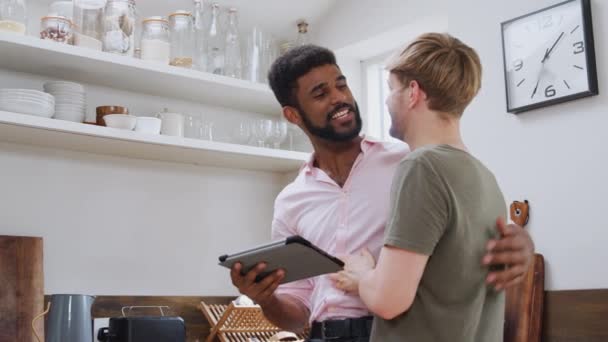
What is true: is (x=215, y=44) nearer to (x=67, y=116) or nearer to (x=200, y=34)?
(x=200, y=34)

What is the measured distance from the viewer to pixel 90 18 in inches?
107

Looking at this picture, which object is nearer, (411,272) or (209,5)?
(411,272)

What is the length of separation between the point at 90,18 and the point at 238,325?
131 cm

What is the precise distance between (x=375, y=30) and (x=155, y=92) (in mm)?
950

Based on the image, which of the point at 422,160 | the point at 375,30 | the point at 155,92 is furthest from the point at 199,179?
the point at 422,160

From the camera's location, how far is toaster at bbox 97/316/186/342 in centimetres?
248

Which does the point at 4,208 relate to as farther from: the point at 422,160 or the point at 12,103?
the point at 422,160

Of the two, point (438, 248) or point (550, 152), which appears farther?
point (550, 152)

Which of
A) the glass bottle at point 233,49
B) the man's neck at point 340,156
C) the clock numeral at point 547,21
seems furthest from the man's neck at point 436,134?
the glass bottle at point 233,49

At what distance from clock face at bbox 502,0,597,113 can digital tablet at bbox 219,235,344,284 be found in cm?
113

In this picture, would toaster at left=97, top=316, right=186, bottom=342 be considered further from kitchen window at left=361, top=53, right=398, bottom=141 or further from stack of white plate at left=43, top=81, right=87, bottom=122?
kitchen window at left=361, top=53, right=398, bottom=141

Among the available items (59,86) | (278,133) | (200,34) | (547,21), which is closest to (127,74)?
(59,86)

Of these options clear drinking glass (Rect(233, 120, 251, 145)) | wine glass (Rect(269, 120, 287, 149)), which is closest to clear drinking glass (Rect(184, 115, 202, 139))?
clear drinking glass (Rect(233, 120, 251, 145))

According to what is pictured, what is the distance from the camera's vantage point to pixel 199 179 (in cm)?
316
